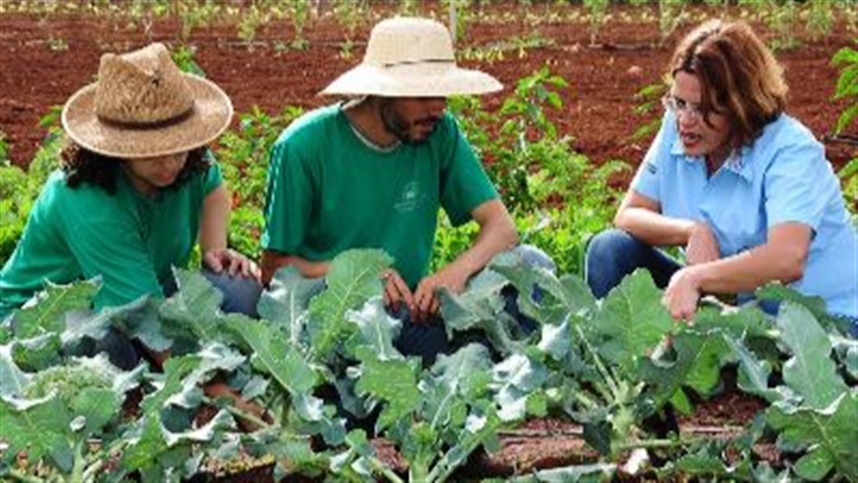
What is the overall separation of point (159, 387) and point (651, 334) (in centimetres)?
95

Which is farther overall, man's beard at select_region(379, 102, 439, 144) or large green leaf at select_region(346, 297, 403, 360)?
man's beard at select_region(379, 102, 439, 144)

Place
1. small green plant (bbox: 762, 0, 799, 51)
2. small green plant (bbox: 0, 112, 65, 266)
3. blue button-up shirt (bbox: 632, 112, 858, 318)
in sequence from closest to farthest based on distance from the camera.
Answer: blue button-up shirt (bbox: 632, 112, 858, 318), small green plant (bbox: 0, 112, 65, 266), small green plant (bbox: 762, 0, 799, 51)

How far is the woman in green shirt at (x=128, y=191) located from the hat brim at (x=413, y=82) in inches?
12.9

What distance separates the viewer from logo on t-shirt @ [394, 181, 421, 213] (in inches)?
197

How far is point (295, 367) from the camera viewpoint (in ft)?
11.6

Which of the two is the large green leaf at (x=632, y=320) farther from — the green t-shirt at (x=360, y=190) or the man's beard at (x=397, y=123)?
the green t-shirt at (x=360, y=190)

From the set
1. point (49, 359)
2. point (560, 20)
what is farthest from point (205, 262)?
point (560, 20)

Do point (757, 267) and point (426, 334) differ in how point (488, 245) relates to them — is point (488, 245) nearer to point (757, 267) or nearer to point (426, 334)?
point (426, 334)

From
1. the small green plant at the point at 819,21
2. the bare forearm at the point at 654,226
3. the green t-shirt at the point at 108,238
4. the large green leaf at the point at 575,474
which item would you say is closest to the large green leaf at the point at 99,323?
the green t-shirt at the point at 108,238

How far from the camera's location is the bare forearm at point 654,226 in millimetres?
4836

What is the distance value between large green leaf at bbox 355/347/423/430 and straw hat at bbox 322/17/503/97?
4.45 ft

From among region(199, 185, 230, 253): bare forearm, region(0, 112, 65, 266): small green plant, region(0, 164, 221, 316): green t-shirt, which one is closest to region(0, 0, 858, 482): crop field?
region(0, 164, 221, 316): green t-shirt

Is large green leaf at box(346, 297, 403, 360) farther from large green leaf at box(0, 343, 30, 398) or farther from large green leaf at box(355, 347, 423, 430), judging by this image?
large green leaf at box(0, 343, 30, 398)

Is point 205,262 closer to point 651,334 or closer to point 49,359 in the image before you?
point 49,359
